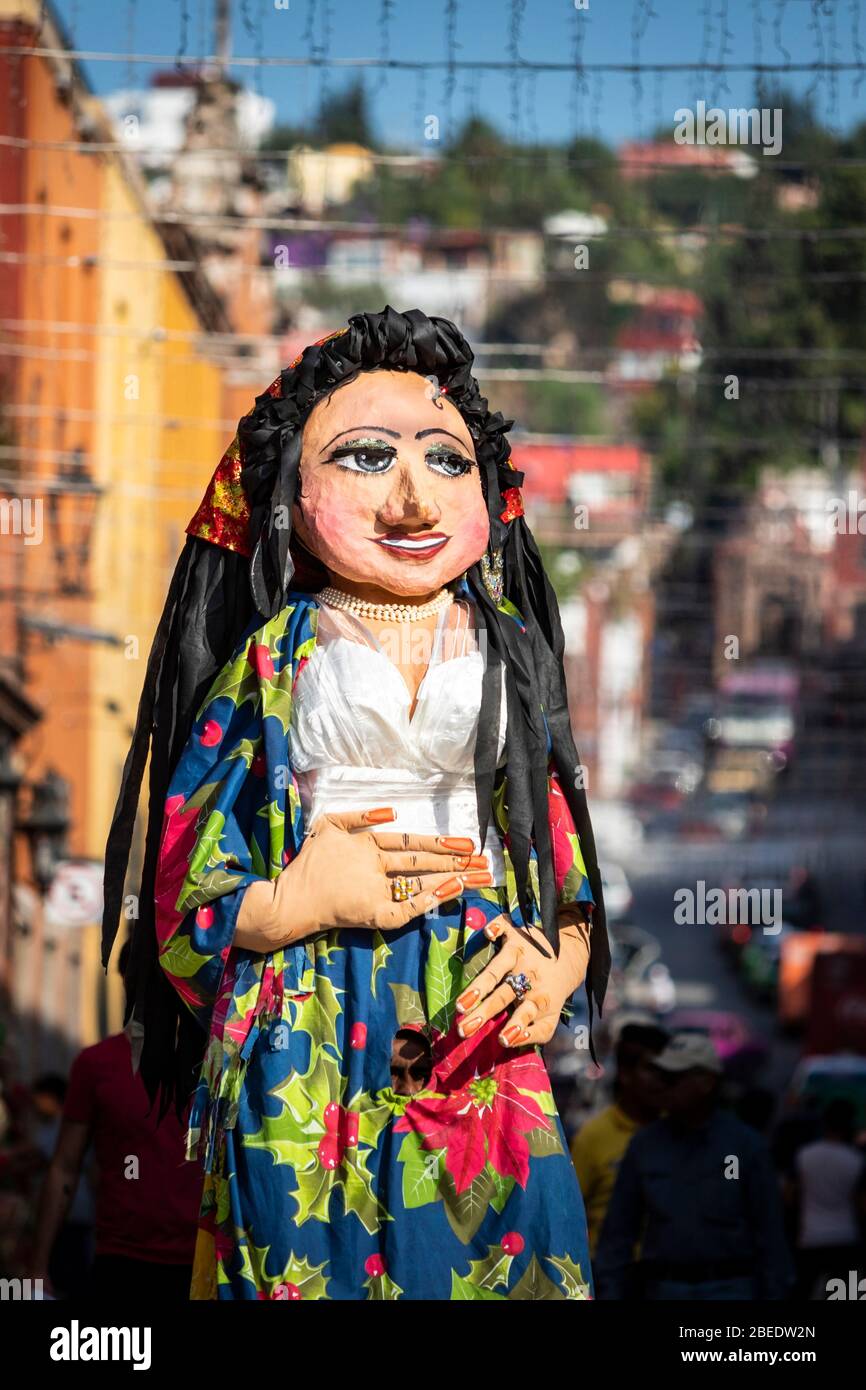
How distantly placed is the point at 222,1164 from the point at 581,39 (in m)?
5.57

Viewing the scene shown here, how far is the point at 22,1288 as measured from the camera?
6242 millimetres

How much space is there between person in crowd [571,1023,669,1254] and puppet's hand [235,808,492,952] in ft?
10.5

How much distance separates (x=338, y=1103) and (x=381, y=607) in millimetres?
1117

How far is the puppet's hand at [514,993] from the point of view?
5.03 metres

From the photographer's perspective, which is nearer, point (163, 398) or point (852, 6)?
point (852, 6)

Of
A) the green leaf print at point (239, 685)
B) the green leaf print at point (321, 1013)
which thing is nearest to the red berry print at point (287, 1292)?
the green leaf print at point (321, 1013)

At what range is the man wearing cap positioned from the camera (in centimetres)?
734

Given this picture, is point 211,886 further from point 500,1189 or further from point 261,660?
point 500,1189

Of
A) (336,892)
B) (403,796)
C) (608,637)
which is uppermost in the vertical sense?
(608,637)

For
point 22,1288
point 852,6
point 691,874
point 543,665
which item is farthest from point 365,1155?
point 691,874

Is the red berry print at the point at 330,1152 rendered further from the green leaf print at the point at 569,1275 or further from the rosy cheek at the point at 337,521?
the rosy cheek at the point at 337,521

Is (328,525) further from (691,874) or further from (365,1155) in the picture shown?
(691,874)

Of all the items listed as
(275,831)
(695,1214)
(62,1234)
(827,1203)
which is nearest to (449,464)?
(275,831)

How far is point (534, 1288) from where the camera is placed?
16.3 ft
